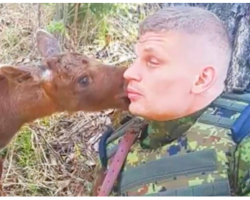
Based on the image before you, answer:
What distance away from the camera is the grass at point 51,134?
2.01 metres

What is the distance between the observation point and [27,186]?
208cm

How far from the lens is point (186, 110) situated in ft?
4.66

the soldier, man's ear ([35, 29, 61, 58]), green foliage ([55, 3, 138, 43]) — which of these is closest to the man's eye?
the soldier

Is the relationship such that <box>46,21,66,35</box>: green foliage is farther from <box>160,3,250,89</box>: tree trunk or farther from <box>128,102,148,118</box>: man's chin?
<box>128,102,148,118</box>: man's chin

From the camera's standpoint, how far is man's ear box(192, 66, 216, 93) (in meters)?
1.40

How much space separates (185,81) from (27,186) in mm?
894

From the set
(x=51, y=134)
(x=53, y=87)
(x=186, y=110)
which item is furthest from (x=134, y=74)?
(x=51, y=134)

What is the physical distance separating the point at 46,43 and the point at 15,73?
0.14 meters

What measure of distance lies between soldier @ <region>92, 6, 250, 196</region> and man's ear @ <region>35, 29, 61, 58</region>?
0.61 metres

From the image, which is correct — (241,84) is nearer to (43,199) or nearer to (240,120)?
(240,120)

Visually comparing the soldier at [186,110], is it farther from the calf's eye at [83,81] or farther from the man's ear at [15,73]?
the man's ear at [15,73]

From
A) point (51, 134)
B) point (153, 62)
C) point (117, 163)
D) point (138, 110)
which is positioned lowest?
point (51, 134)

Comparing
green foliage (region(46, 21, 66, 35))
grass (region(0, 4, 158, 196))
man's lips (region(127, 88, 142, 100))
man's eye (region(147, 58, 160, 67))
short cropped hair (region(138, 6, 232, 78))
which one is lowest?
grass (region(0, 4, 158, 196))

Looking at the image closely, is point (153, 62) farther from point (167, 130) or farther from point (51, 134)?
point (51, 134)
